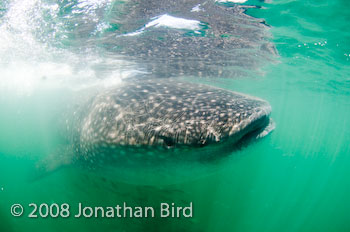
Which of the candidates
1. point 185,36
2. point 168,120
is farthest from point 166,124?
point 185,36

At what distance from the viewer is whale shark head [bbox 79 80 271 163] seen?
89.1 inches

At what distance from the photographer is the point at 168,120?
103 inches

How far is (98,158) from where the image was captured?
3430 millimetres

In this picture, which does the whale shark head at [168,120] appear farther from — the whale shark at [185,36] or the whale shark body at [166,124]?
the whale shark at [185,36]

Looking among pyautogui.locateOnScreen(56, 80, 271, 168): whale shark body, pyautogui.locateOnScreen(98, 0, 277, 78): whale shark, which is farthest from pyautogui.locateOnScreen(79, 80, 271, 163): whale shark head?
pyautogui.locateOnScreen(98, 0, 277, 78): whale shark

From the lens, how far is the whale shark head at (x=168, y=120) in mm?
2264

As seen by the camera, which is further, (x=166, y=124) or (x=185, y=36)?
(x=185, y=36)

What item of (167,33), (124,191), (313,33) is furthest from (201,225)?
(313,33)

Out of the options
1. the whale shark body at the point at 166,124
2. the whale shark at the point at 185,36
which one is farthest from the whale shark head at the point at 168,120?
the whale shark at the point at 185,36

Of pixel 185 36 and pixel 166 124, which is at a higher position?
pixel 185 36

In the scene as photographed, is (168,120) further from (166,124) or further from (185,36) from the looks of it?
(185,36)

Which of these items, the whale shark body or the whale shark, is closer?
the whale shark body

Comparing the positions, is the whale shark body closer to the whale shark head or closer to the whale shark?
the whale shark head

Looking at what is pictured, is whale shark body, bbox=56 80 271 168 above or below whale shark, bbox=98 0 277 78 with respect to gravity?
below
